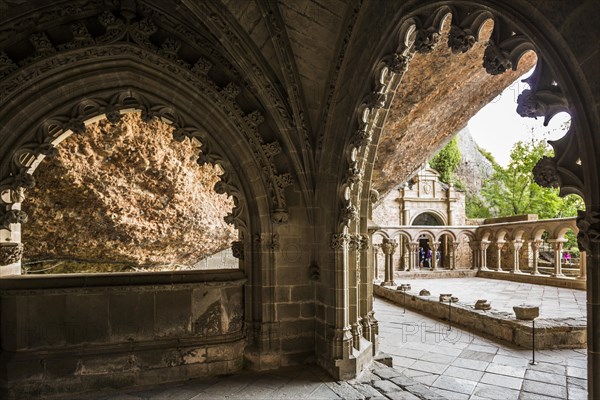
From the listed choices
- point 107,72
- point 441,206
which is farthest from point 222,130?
point 441,206

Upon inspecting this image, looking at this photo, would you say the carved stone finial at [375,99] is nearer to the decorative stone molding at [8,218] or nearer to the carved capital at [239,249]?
the carved capital at [239,249]

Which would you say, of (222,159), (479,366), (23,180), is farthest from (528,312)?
(23,180)

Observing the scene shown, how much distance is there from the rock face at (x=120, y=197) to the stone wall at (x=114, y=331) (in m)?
3.36

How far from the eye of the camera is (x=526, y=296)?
819 centimetres

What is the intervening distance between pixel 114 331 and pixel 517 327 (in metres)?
5.29

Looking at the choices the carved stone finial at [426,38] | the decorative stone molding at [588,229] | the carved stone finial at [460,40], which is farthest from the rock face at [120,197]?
the decorative stone molding at [588,229]

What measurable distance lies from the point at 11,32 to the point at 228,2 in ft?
6.97

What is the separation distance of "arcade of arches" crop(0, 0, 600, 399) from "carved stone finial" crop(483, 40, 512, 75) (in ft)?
3.28

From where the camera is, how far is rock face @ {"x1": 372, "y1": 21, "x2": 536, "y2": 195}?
5.52 m

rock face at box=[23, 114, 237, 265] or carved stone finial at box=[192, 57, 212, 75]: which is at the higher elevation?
carved stone finial at box=[192, 57, 212, 75]

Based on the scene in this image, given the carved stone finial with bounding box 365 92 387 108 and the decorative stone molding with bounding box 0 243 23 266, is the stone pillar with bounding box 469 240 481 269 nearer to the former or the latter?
the carved stone finial with bounding box 365 92 387 108

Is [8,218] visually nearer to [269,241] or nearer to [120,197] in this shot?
[269,241]

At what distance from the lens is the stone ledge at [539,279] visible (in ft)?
30.6

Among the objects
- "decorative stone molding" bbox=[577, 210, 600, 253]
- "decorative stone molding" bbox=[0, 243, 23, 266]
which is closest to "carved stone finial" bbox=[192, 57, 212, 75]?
"decorative stone molding" bbox=[0, 243, 23, 266]
